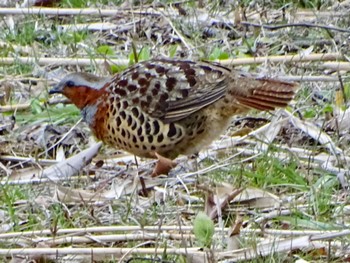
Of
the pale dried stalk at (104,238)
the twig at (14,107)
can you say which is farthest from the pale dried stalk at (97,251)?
the twig at (14,107)

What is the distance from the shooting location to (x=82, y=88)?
6.03 m

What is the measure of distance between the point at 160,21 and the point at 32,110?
1.58 m

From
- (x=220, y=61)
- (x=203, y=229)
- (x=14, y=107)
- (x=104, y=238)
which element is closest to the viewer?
(x=203, y=229)

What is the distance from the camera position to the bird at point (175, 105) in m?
5.79

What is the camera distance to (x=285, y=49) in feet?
24.6

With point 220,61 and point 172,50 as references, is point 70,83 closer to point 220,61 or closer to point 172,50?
point 220,61

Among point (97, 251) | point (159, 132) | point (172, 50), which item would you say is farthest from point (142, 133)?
point (172, 50)

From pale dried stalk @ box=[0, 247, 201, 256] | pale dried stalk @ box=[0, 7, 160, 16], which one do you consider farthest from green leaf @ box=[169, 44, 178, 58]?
pale dried stalk @ box=[0, 247, 201, 256]

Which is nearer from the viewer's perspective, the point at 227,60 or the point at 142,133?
the point at 142,133

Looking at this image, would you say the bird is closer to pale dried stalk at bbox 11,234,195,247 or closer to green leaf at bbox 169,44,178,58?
pale dried stalk at bbox 11,234,195,247

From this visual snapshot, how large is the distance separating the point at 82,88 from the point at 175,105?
1.85 ft

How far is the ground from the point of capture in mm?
4871

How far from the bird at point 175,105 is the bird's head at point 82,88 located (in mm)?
77

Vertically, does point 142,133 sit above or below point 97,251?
above
